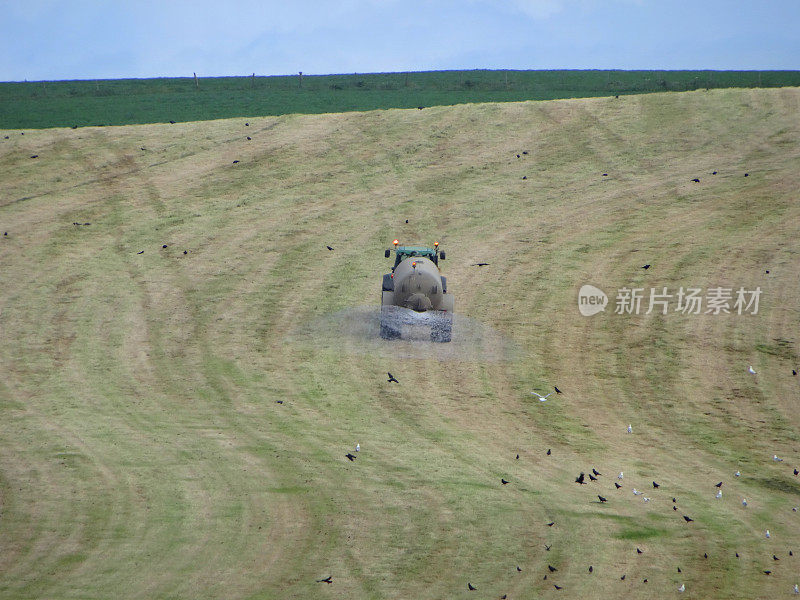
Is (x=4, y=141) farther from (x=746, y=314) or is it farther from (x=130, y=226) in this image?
(x=746, y=314)

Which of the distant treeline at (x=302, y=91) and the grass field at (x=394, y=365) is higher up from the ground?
the distant treeline at (x=302, y=91)

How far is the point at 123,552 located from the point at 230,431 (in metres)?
4.93

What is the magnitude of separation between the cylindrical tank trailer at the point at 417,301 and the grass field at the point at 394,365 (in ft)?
2.89

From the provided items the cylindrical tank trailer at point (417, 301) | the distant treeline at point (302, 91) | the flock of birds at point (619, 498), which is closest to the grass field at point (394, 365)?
the flock of birds at point (619, 498)

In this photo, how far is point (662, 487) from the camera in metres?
16.2

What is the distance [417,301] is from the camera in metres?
22.2

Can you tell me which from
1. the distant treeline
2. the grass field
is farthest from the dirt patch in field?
the distant treeline

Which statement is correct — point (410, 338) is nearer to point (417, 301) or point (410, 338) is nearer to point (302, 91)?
point (417, 301)

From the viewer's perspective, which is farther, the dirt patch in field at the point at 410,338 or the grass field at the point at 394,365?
the dirt patch in field at the point at 410,338

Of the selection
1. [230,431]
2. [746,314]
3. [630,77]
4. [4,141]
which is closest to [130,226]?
[4,141]

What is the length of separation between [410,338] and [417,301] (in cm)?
144

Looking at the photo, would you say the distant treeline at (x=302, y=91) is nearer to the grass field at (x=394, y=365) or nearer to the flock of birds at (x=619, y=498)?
the grass field at (x=394, y=365)

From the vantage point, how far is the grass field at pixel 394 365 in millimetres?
13812

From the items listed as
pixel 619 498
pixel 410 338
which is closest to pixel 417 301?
pixel 410 338
